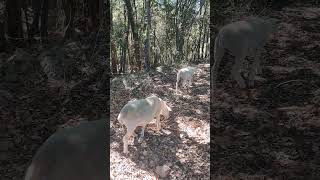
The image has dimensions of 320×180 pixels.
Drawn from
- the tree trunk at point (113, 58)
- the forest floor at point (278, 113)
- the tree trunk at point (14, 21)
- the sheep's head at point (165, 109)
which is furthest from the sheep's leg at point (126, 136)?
the tree trunk at point (14, 21)

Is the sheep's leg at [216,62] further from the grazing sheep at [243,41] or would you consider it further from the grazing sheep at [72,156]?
the grazing sheep at [72,156]

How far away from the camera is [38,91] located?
7.03 ft

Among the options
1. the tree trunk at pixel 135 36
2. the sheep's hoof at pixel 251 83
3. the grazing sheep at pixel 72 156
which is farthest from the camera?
the sheep's hoof at pixel 251 83

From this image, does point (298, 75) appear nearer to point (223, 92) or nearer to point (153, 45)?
point (223, 92)

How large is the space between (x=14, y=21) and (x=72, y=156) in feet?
1.96

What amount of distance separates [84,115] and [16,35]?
1.38 feet

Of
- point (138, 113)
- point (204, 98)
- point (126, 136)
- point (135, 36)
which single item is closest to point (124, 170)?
point (126, 136)

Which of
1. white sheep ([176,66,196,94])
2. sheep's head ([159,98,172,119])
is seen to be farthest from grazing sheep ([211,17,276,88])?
sheep's head ([159,98,172,119])

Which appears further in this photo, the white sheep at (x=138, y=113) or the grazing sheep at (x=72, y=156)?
Answer: the white sheep at (x=138, y=113)

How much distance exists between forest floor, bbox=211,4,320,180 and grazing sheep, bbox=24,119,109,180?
61cm

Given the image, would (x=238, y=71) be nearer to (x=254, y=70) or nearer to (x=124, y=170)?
(x=254, y=70)

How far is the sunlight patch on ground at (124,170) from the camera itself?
2369 millimetres

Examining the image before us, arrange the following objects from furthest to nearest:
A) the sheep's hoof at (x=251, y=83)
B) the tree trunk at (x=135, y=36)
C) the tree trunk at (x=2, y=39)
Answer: the sheep's hoof at (x=251, y=83) < the tree trunk at (x=135, y=36) < the tree trunk at (x=2, y=39)

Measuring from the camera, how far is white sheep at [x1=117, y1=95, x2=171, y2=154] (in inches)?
92.3
